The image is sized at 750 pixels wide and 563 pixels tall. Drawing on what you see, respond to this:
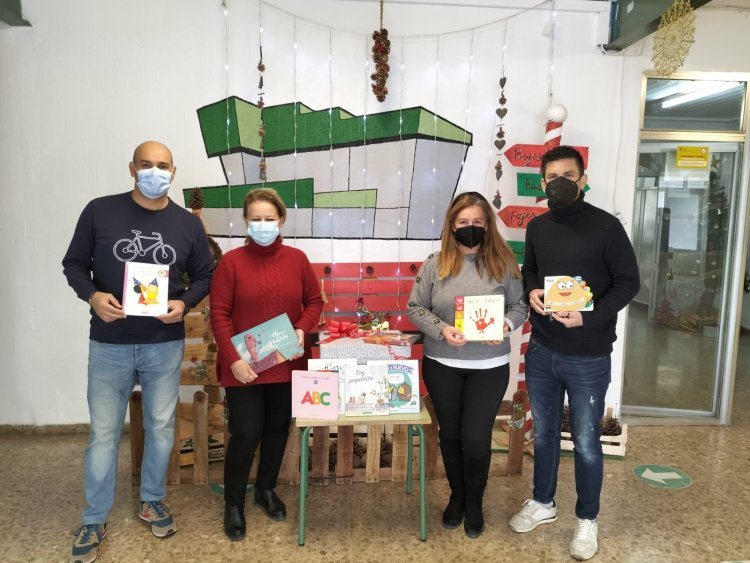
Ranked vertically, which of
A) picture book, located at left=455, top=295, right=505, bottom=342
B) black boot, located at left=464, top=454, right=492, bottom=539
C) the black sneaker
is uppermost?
picture book, located at left=455, top=295, right=505, bottom=342

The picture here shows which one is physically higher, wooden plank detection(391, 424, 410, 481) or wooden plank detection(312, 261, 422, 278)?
wooden plank detection(312, 261, 422, 278)

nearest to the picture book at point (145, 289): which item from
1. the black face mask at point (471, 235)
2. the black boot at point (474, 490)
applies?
the black face mask at point (471, 235)

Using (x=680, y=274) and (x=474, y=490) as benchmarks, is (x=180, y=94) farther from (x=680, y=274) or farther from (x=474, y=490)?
(x=680, y=274)

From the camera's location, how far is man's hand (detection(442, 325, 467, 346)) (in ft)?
7.45

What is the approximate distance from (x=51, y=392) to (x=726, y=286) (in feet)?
15.6

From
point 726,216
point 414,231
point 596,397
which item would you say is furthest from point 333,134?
point 726,216

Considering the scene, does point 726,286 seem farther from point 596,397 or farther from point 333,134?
point 333,134

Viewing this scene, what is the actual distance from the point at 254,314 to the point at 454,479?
47.4 inches

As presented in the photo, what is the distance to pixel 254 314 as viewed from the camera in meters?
2.38

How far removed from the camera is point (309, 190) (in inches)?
139

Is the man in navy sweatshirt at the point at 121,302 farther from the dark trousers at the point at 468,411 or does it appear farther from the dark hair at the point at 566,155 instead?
the dark hair at the point at 566,155

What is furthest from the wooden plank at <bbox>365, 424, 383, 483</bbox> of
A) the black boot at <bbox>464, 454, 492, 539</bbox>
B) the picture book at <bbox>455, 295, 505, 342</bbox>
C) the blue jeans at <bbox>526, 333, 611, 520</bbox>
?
the picture book at <bbox>455, 295, 505, 342</bbox>

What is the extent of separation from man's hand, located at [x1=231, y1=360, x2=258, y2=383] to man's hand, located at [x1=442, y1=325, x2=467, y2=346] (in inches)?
33.3

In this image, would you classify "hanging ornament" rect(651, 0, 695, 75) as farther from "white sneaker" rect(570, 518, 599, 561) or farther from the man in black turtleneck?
"white sneaker" rect(570, 518, 599, 561)
